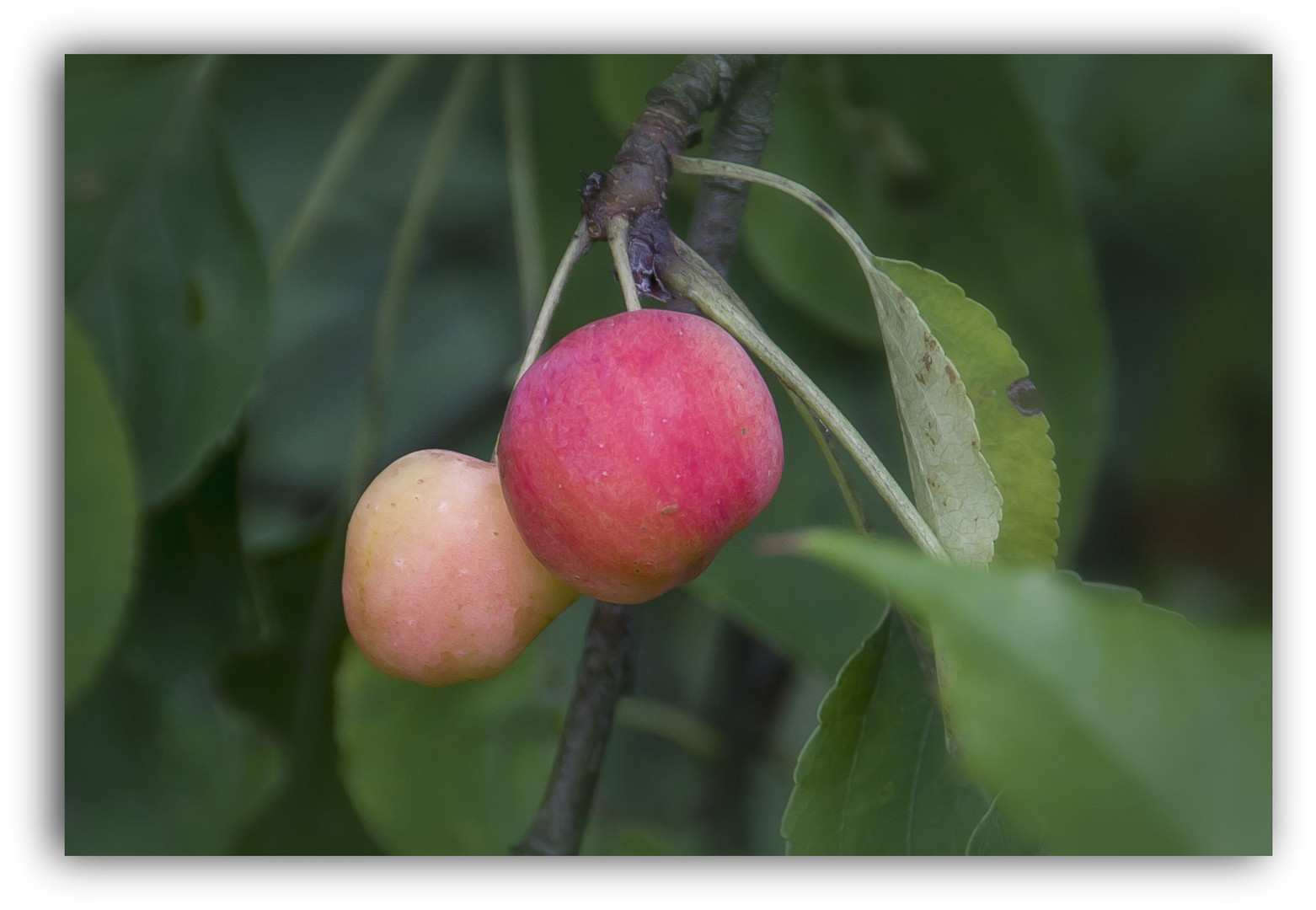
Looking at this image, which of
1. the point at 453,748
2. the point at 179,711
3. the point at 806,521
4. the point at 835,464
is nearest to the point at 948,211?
the point at 806,521

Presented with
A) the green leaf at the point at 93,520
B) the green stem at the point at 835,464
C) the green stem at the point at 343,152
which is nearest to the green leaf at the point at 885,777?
the green stem at the point at 835,464

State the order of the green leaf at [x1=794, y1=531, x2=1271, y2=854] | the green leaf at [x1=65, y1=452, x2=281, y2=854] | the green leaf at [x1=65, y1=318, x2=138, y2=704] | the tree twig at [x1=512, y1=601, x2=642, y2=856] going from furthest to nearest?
the green leaf at [x1=65, y1=452, x2=281, y2=854] < the green leaf at [x1=65, y1=318, x2=138, y2=704] < the tree twig at [x1=512, y1=601, x2=642, y2=856] < the green leaf at [x1=794, y1=531, x2=1271, y2=854]

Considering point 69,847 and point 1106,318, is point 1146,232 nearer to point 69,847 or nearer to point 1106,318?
point 1106,318

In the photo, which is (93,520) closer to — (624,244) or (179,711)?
(179,711)

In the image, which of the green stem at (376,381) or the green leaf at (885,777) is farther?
the green stem at (376,381)

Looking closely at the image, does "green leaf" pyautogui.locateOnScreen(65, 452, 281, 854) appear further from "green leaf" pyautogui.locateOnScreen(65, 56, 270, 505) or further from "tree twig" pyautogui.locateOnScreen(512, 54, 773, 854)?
"tree twig" pyautogui.locateOnScreen(512, 54, 773, 854)

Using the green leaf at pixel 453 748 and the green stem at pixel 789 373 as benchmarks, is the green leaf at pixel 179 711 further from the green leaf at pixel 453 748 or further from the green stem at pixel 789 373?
the green stem at pixel 789 373

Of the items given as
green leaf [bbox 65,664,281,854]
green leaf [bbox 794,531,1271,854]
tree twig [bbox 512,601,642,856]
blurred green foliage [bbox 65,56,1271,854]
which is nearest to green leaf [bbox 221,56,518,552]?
blurred green foliage [bbox 65,56,1271,854]

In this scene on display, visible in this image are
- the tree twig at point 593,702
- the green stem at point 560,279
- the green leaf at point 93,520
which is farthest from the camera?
the green leaf at point 93,520
